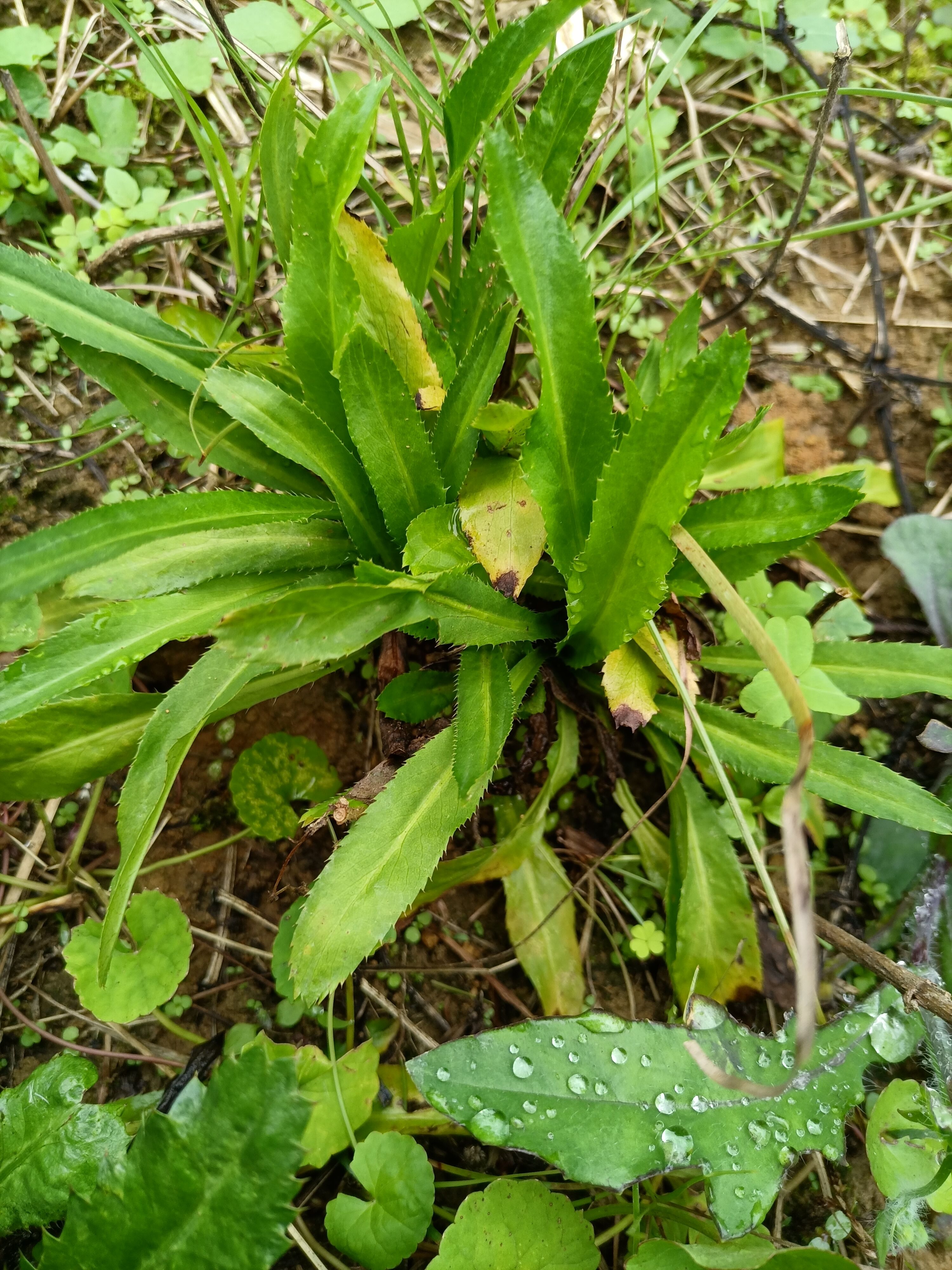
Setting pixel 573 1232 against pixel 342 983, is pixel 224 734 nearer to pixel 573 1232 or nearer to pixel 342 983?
pixel 342 983

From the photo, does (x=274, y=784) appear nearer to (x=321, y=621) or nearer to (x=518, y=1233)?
(x=321, y=621)

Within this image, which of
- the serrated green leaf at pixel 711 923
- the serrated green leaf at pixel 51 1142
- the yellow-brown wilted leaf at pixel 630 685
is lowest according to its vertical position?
the serrated green leaf at pixel 711 923

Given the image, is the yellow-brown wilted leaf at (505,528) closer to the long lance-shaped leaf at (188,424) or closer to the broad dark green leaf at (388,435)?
the broad dark green leaf at (388,435)

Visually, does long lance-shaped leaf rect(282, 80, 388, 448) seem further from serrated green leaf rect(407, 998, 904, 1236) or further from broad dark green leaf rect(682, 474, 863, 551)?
serrated green leaf rect(407, 998, 904, 1236)

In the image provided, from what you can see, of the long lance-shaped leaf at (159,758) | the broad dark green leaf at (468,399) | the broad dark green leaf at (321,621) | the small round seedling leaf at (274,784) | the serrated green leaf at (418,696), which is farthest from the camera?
the small round seedling leaf at (274,784)

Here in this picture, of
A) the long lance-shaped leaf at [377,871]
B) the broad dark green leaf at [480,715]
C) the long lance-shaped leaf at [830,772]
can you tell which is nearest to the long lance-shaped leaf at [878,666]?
the long lance-shaped leaf at [830,772]

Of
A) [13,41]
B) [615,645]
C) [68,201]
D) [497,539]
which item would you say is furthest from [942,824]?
[13,41]

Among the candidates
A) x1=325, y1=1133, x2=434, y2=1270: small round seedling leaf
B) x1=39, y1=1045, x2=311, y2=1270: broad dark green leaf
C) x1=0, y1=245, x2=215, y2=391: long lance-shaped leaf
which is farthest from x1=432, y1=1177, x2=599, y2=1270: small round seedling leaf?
x1=0, y1=245, x2=215, y2=391: long lance-shaped leaf

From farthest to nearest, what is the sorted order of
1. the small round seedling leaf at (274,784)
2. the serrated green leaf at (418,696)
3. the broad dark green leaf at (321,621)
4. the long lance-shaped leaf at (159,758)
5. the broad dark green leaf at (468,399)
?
the small round seedling leaf at (274,784) < the serrated green leaf at (418,696) < the broad dark green leaf at (468,399) < the long lance-shaped leaf at (159,758) < the broad dark green leaf at (321,621)
